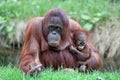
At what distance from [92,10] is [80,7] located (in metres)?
0.22

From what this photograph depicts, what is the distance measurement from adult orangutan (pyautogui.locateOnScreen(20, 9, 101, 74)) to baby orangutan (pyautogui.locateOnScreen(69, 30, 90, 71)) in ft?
0.36

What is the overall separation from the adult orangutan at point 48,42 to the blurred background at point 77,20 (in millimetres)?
1879

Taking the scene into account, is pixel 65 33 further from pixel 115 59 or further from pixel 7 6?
pixel 7 6

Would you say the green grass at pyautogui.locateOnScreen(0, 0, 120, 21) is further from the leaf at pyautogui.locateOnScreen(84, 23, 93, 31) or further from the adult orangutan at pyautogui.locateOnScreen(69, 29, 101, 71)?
the adult orangutan at pyautogui.locateOnScreen(69, 29, 101, 71)

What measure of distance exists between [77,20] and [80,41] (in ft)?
7.67

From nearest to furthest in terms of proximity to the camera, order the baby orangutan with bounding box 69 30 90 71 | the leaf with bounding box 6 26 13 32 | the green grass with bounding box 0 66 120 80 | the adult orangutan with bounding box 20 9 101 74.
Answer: the green grass with bounding box 0 66 120 80, the adult orangutan with bounding box 20 9 101 74, the baby orangutan with bounding box 69 30 90 71, the leaf with bounding box 6 26 13 32

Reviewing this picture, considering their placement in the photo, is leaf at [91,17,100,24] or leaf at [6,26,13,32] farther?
leaf at [91,17,100,24]

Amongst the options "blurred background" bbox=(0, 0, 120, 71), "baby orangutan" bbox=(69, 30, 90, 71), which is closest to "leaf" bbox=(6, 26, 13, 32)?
"blurred background" bbox=(0, 0, 120, 71)

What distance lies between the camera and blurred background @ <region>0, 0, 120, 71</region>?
296 inches

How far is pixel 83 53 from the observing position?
5.53 m

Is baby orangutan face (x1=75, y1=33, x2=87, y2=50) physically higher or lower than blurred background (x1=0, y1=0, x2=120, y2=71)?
higher

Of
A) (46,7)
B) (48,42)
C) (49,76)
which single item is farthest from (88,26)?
(49,76)

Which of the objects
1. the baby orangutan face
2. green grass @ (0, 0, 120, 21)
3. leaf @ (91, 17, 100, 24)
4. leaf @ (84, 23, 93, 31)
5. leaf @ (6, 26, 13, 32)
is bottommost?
leaf @ (84, 23, 93, 31)

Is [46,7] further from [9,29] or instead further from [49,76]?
[49,76]
